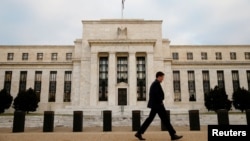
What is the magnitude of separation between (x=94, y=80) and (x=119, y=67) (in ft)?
15.6

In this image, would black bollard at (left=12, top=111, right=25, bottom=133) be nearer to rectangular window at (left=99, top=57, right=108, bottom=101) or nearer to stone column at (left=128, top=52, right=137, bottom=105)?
stone column at (left=128, top=52, right=137, bottom=105)

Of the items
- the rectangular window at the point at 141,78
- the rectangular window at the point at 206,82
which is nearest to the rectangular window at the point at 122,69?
the rectangular window at the point at 141,78

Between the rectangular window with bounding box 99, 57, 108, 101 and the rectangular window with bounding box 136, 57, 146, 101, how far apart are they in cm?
519

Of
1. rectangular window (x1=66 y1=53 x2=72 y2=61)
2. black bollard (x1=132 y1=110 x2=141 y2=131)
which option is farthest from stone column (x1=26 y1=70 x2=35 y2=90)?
black bollard (x1=132 y1=110 x2=141 y2=131)


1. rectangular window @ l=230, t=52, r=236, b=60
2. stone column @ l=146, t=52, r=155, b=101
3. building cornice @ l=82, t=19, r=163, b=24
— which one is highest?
building cornice @ l=82, t=19, r=163, b=24

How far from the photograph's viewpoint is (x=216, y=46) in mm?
49406

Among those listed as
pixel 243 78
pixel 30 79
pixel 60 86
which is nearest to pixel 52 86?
pixel 60 86

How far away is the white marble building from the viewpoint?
41.1 metres

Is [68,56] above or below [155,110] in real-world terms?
above

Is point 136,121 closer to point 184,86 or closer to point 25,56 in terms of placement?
point 184,86

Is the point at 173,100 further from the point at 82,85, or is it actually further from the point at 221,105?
the point at 82,85

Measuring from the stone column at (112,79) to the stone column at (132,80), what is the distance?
240cm

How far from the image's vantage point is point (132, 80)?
133 ft

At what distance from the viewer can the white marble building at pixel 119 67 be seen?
41.1m
